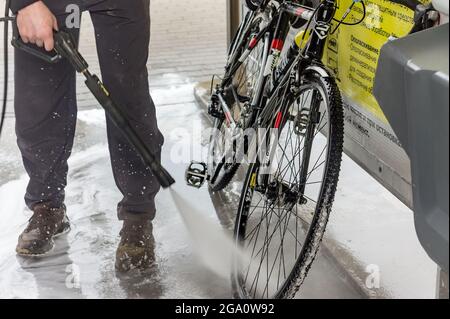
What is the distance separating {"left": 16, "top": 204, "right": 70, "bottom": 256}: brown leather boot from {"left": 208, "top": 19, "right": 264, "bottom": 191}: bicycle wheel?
854mm

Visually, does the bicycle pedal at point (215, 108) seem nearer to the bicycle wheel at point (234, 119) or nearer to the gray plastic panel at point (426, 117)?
the bicycle wheel at point (234, 119)

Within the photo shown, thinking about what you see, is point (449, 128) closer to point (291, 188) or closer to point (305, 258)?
point (305, 258)

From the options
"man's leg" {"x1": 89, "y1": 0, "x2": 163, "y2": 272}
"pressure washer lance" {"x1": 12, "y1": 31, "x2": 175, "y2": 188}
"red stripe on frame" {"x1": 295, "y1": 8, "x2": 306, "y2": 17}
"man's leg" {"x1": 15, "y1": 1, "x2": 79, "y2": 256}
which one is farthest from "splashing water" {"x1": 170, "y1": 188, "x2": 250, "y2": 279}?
"red stripe on frame" {"x1": 295, "y1": 8, "x2": 306, "y2": 17}

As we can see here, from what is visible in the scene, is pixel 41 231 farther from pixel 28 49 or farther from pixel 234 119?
pixel 234 119

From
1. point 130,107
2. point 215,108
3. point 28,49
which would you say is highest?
point 28,49

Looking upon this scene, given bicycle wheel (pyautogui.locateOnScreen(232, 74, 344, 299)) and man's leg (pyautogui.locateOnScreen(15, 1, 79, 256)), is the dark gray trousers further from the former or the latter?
bicycle wheel (pyautogui.locateOnScreen(232, 74, 344, 299))

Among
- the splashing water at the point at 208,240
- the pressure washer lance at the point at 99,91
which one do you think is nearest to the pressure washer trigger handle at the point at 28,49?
the pressure washer lance at the point at 99,91

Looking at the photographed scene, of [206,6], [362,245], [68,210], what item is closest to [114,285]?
[68,210]

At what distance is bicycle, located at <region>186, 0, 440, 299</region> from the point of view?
2521 mm

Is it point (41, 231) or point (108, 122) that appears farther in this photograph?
point (41, 231)

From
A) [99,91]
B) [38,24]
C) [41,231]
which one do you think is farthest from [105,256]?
[38,24]

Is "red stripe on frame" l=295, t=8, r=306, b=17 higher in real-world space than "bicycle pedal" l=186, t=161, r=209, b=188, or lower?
higher

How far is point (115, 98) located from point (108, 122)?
0.51 ft

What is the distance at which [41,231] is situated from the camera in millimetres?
3412
